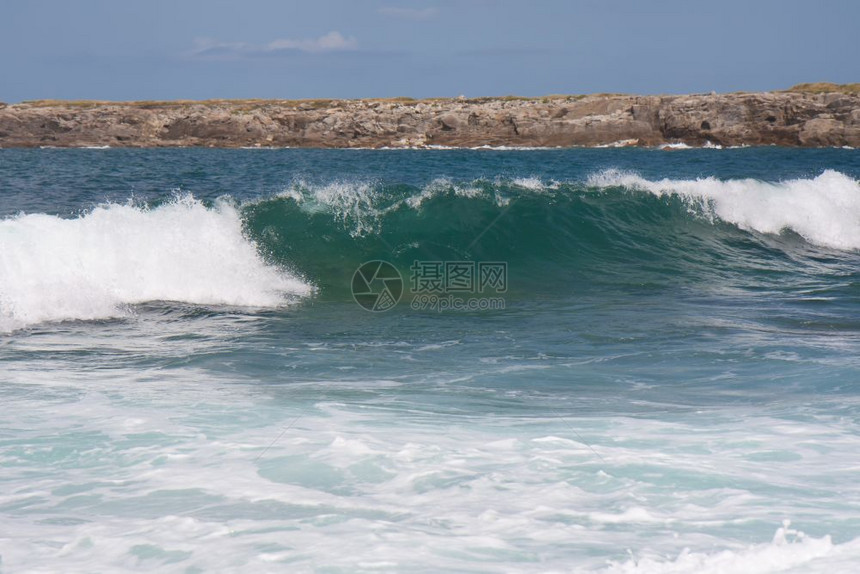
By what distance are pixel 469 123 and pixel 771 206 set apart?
182 feet

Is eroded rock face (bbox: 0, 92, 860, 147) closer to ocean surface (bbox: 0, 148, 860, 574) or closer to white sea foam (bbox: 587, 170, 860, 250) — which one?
white sea foam (bbox: 587, 170, 860, 250)

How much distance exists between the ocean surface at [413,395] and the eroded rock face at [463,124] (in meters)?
53.2

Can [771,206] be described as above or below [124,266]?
above

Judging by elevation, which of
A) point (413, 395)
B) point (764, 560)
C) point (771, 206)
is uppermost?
point (771, 206)

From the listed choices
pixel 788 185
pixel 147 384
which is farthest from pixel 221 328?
→ pixel 788 185

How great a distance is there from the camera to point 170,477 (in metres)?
4.32

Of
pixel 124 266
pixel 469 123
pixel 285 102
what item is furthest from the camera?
pixel 285 102

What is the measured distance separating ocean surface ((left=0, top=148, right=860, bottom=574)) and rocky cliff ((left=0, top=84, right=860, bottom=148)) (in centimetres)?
5322

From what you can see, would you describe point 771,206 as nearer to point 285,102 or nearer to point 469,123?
point 469,123

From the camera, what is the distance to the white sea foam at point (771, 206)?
55.8ft

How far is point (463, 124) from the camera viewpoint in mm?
71438

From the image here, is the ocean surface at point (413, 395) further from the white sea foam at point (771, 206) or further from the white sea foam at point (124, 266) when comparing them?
the white sea foam at point (771, 206)

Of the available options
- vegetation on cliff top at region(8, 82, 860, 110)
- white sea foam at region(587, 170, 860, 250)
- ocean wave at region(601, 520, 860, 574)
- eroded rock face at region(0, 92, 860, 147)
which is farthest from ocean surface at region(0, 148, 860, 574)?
vegetation on cliff top at region(8, 82, 860, 110)

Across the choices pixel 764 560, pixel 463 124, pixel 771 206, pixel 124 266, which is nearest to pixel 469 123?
pixel 463 124
